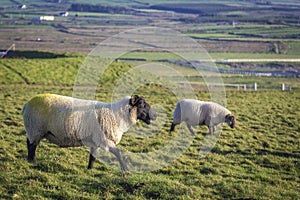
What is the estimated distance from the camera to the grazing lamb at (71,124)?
35.7 feet

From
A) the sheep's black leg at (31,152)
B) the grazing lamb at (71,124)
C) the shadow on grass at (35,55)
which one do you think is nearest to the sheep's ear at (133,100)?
the grazing lamb at (71,124)

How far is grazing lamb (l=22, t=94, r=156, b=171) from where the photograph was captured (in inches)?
429

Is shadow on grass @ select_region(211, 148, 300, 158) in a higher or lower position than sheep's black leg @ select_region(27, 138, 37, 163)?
lower

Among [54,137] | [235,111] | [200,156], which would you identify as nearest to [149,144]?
[200,156]

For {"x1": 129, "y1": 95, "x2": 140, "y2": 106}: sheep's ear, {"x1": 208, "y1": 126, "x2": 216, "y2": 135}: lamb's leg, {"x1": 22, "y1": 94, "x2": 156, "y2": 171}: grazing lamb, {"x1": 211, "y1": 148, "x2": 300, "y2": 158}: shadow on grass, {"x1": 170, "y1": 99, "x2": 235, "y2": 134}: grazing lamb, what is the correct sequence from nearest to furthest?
{"x1": 22, "y1": 94, "x2": 156, "y2": 171}: grazing lamb, {"x1": 129, "y1": 95, "x2": 140, "y2": 106}: sheep's ear, {"x1": 211, "y1": 148, "x2": 300, "y2": 158}: shadow on grass, {"x1": 208, "y1": 126, "x2": 216, "y2": 135}: lamb's leg, {"x1": 170, "y1": 99, "x2": 235, "y2": 134}: grazing lamb

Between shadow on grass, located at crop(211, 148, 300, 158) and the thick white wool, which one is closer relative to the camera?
the thick white wool

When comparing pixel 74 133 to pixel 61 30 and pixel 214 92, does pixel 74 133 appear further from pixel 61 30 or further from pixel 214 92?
pixel 61 30

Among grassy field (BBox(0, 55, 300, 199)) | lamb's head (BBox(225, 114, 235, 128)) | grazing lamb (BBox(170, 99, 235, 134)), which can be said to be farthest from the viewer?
lamb's head (BBox(225, 114, 235, 128))

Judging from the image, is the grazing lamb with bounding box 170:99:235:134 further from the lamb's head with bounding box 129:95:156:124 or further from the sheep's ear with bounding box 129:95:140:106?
the sheep's ear with bounding box 129:95:140:106

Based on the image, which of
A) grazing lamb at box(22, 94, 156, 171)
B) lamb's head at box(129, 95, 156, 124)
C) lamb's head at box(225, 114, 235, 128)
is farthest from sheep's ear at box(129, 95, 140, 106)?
lamb's head at box(225, 114, 235, 128)

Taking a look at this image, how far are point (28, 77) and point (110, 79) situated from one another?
7167mm

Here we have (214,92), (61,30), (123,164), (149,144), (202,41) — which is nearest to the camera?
(123,164)

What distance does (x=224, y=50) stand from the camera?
91938 millimetres

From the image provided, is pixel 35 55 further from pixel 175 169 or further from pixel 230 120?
pixel 175 169
